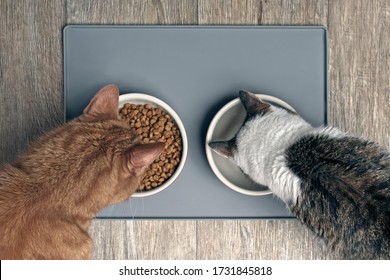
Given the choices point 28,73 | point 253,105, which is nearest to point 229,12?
point 253,105

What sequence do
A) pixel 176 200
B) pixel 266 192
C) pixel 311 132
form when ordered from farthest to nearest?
pixel 176 200, pixel 266 192, pixel 311 132

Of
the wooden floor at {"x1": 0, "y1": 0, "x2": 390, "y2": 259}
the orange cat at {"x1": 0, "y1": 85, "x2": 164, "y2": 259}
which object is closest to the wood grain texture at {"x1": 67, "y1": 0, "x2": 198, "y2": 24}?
the wooden floor at {"x1": 0, "y1": 0, "x2": 390, "y2": 259}

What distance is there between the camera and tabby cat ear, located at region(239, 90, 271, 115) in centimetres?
101

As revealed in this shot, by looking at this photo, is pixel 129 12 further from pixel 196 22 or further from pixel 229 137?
pixel 229 137

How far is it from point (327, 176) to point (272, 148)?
127 mm

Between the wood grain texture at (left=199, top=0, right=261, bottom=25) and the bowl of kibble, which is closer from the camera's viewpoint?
the bowl of kibble

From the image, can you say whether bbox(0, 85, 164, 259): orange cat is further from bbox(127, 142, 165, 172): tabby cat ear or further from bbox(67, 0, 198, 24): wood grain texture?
bbox(67, 0, 198, 24): wood grain texture

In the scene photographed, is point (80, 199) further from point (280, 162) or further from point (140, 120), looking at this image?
point (280, 162)

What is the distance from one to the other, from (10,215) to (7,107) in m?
0.45

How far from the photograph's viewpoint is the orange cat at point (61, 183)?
0.84 m

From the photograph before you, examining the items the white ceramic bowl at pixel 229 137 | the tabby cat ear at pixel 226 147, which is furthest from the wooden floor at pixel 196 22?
the tabby cat ear at pixel 226 147

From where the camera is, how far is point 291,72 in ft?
3.94

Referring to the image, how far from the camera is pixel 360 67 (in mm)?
1223
